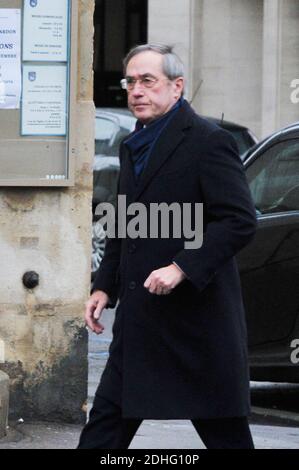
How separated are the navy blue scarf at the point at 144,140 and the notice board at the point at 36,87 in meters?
2.14

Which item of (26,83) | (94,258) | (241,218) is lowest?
(94,258)

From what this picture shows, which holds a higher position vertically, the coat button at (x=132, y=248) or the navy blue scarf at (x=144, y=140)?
the navy blue scarf at (x=144, y=140)

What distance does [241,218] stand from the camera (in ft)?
17.1

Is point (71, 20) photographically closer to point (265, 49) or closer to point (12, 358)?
point (12, 358)

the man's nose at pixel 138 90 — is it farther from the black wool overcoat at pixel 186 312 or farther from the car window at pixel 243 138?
the car window at pixel 243 138

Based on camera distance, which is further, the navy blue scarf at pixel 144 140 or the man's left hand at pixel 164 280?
the navy blue scarf at pixel 144 140

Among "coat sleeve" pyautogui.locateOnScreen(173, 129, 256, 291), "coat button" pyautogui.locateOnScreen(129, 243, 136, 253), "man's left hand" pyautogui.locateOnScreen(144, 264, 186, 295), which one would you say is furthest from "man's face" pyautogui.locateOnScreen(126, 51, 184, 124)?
"man's left hand" pyautogui.locateOnScreen(144, 264, 186, 295)

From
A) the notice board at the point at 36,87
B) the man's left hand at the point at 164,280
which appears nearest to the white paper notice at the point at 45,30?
the notice board at the point at 36,87

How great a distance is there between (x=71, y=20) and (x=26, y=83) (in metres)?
0.38

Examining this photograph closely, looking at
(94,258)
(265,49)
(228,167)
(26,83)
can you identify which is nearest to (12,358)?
(26,83)

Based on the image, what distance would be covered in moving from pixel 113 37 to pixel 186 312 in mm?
29662

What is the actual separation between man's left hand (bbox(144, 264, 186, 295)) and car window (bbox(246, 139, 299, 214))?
368 cm

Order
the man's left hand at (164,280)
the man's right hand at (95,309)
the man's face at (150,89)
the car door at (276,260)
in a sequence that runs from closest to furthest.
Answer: the man's left hand at (164,280)
the man's face at (150,89)
the man's right hand at (95,309)
the car door at (276,260)

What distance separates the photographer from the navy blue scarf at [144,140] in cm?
541
